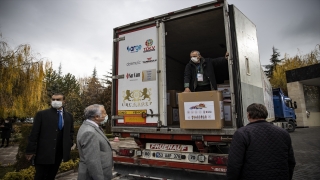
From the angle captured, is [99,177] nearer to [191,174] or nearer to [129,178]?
[191,174]

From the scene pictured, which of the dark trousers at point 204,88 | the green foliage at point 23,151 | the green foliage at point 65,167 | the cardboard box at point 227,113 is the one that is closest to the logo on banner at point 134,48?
the dark trousers at point 204,88

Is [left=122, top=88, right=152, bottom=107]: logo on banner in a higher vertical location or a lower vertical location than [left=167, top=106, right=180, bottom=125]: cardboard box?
higher

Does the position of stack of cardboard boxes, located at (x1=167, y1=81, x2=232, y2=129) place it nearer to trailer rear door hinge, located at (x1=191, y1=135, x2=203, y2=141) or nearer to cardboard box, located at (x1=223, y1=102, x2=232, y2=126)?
cardboard box, located at (x1=223, y1=102, x2=232, y2=126)

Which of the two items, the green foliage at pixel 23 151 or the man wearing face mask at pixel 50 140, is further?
the green foliage at pixel 23 151

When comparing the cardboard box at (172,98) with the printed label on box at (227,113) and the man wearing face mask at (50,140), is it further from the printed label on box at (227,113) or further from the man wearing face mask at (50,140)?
the man wearing face mask at (50,140)

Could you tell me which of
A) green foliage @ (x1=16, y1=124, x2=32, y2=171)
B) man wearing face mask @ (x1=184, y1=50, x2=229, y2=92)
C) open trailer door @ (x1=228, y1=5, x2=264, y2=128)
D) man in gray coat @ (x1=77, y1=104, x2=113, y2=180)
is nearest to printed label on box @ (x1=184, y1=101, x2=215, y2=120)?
open trailer door @ (x1=228, y1=5, x2=264, y2=128)

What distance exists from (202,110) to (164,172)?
141 centimetres

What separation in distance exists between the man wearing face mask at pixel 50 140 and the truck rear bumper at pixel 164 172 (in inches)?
47.2

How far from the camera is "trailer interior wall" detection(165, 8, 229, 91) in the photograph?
4.88 metres

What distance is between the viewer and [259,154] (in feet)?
6.82

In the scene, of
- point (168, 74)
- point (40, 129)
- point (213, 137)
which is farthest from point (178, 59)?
point (40, 129)

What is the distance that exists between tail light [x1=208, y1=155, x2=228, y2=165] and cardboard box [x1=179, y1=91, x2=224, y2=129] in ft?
1.68

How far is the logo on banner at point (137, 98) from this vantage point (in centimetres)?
430

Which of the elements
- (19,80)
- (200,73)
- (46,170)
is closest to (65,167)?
(46,170)
